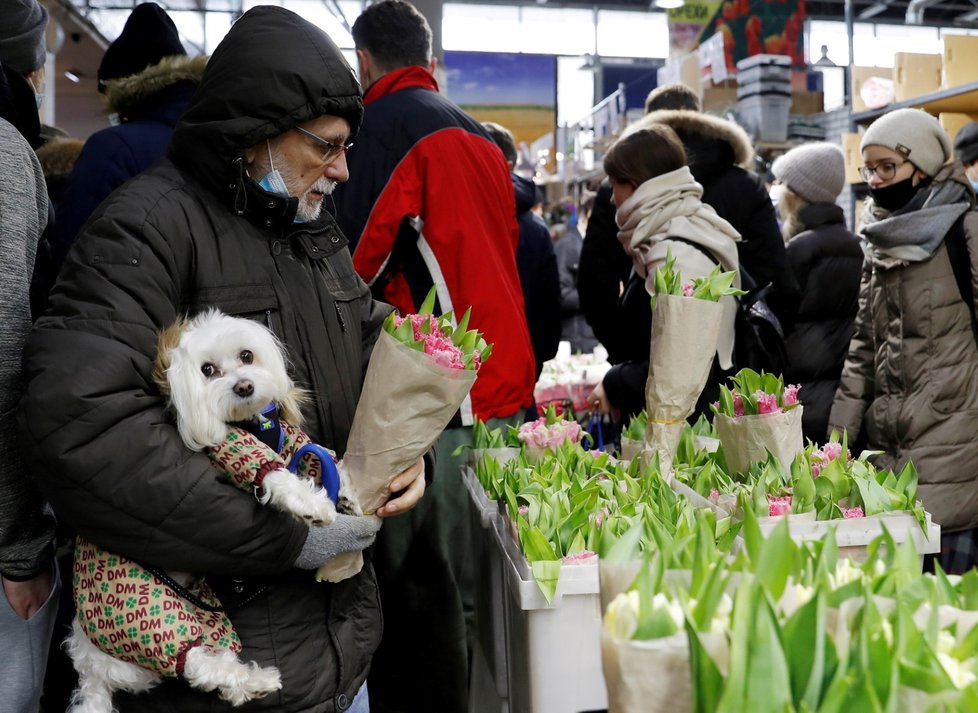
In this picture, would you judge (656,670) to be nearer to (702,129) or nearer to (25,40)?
(25,40)

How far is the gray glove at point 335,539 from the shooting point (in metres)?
1.58

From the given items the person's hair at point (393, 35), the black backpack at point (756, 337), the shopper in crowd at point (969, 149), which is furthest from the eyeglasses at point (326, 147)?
the shopper in crowd at point (969, 149)

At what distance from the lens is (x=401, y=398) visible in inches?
64.1

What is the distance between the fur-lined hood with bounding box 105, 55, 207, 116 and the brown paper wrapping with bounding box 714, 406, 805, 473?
5.58ft

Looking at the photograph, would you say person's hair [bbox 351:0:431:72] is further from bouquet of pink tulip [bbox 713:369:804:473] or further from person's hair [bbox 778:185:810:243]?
person's hair [bbox 778:185:810:243]

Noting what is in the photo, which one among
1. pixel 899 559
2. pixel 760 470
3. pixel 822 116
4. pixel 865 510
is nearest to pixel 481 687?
pixel 760 470

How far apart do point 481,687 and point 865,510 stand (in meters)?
1.18

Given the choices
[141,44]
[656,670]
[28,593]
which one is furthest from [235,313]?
[141,44]

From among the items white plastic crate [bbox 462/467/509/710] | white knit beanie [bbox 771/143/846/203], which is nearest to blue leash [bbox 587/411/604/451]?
white knit beanie [bbox 771/143/846/203]

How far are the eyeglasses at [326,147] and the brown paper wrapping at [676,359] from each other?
2.69ft

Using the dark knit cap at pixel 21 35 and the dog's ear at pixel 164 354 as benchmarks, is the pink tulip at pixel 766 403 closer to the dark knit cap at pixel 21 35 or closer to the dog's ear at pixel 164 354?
the dog's ear at pixel 164 354

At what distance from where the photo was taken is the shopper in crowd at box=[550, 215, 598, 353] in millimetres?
6734

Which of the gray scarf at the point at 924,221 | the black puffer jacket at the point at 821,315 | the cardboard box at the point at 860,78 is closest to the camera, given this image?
the gray scarf at the point at 924,221

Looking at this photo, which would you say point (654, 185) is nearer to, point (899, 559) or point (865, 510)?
point (865, 510)
